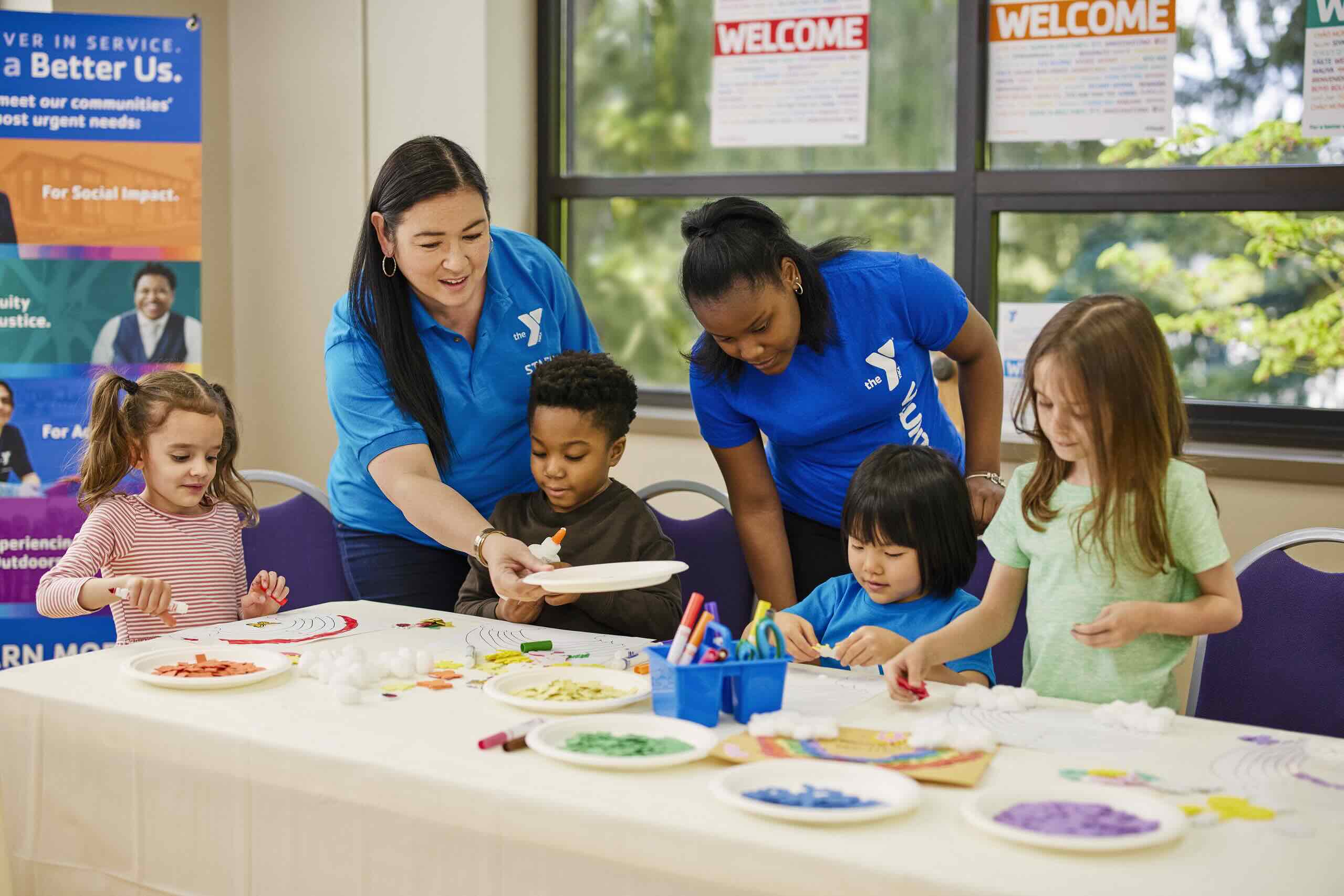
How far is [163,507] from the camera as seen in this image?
219 centimetres

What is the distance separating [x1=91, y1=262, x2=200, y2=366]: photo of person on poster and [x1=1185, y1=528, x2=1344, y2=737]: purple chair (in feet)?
8.47

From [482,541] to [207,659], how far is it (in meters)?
0.41

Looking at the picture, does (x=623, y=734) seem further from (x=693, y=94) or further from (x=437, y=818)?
(x=693, y=94)

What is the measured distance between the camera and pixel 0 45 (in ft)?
10.6

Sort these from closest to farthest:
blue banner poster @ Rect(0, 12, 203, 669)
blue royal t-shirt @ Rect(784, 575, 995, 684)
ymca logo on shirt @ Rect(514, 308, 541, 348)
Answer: blue royal t-shirt @ Rect(784, 575, 995, 684), ymca logo on shirt @ Rect(514, 308, 541, 348), blue banner poster @ Rect(0, 12, 203, 669)

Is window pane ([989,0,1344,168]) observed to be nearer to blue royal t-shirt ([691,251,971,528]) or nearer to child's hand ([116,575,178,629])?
blue royal t-shirt ([691,251,971,528])

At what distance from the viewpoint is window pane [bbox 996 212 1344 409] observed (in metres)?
2.92

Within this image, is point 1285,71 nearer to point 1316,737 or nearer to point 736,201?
point 736,201

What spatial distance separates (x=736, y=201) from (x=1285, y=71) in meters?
1.61

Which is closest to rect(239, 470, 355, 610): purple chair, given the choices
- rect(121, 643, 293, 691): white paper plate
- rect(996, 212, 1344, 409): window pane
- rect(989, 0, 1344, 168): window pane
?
rect(121, 643, 293, 691): white paper plate

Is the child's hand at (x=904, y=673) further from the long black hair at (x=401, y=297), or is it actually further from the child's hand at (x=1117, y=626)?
the long black hair at (x=401, y=297)

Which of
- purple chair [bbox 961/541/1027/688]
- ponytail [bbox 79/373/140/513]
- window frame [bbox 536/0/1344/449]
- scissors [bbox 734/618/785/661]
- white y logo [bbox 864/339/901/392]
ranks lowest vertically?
purple chair [bbox 961/541/1027/688]

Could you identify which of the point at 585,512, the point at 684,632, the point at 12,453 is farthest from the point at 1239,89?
the point at 12,453

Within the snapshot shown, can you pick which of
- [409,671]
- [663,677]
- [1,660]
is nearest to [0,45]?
[1,660]
